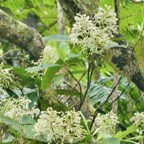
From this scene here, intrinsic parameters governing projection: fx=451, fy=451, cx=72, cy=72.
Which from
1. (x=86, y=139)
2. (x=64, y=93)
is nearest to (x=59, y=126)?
(x=86, y=139)

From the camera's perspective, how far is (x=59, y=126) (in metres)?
0.86

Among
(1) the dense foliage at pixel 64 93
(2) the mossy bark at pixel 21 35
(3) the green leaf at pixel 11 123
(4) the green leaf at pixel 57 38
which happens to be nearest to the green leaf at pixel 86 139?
(1) the dense foliage at pixel 64 93

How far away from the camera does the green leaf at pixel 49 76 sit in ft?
3.38

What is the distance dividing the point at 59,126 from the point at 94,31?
21cm

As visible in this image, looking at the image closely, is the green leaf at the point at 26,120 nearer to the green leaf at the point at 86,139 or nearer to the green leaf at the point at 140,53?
the green leaf at the point at 86,139

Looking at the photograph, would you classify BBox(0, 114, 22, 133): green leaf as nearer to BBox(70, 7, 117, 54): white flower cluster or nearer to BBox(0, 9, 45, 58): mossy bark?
BBox(70, 7, 117, 54): white flower cluster

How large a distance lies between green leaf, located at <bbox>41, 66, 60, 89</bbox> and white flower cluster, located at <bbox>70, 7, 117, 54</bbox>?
99 mm

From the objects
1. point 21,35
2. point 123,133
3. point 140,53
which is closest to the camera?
point 123,133

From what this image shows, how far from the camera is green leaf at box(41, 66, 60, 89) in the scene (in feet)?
3.38

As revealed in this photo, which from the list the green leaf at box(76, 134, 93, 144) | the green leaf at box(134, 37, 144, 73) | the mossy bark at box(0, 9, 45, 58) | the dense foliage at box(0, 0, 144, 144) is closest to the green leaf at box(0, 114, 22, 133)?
the dense foliage at box(0, 0, 144, 144)

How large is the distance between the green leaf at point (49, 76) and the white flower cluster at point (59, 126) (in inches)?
6.9

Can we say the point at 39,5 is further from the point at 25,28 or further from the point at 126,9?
the point at 25,28

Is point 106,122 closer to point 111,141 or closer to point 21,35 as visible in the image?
point 111,141

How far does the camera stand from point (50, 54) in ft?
3.76
